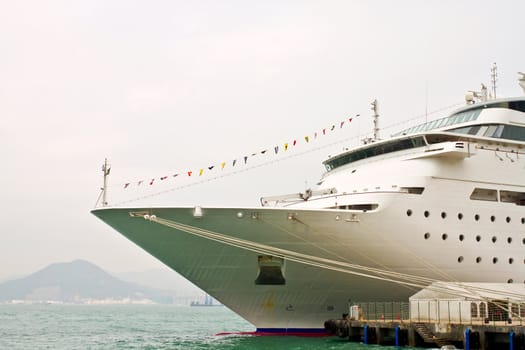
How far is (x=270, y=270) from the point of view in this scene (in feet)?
67.4

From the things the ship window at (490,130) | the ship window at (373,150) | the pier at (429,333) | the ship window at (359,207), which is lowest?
the pier at (429,333)

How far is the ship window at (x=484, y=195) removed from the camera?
21.4 metres

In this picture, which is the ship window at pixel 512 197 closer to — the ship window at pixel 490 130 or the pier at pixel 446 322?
the ship window at pixel 490 130

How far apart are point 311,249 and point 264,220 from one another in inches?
68.5

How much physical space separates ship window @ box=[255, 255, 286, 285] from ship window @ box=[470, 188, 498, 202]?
6559 millimetres

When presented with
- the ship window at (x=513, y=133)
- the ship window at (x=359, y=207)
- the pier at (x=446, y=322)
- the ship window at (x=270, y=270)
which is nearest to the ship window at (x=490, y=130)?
the ship window at (x=513, y=133)

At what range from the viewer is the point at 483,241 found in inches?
814

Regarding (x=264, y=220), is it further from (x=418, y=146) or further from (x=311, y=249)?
(x=418, y=146)

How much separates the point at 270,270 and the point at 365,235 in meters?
3.14

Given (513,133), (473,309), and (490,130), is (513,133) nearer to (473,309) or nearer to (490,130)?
(490,130)

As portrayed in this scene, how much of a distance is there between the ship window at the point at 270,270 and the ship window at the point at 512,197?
770 cm

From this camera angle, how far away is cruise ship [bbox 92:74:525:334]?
1959cm

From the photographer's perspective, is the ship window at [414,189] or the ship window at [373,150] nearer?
the ship window at [414,189]

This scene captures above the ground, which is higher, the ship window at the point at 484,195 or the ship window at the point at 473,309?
the ship window at the point at 484,195
